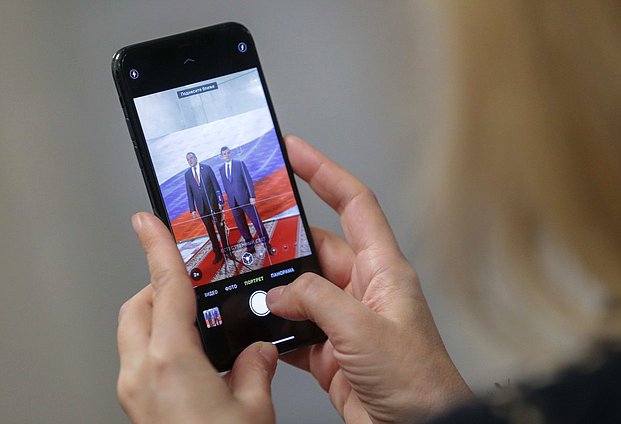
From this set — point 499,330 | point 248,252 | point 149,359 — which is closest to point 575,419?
point 149,359

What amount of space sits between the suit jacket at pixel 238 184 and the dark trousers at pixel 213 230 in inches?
0.8

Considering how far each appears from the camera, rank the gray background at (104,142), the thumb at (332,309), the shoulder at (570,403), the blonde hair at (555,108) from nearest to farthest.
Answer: the shoulder at (570,403)
the blonde hair at (555,108)
the thumb at (332,309)
the gray background at (104,142)

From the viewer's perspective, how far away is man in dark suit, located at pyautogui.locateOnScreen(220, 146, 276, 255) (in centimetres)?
78

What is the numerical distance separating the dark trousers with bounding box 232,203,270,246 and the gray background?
0.36 m

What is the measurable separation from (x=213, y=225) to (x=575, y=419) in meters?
0.60

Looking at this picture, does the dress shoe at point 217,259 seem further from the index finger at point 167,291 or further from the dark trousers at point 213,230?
the index finger at point 167,291

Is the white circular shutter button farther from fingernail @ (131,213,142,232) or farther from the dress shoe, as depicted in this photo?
fingernail @ (131,213,142,232)

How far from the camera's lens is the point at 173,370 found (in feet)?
1.76

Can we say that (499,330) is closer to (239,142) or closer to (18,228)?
(239,142)

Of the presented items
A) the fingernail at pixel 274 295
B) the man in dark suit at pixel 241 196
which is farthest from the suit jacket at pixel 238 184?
the fingernail at pixel 274 295

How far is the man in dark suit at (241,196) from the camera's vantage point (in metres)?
0.78

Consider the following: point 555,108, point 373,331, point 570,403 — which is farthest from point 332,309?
point 570,403

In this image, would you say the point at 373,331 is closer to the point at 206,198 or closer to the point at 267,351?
the point at 267,351

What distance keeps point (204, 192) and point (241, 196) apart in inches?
1.5
